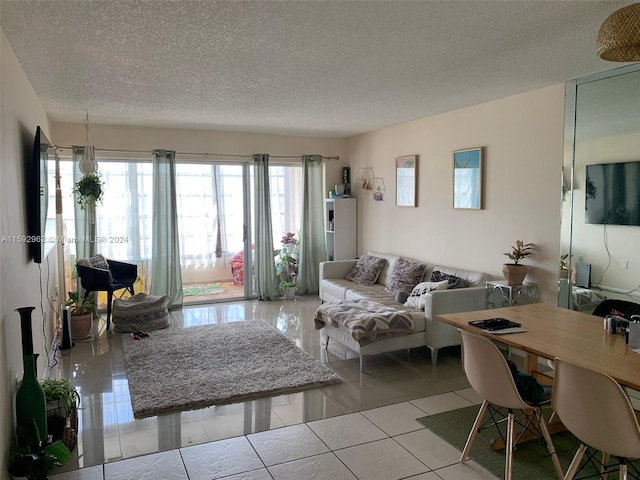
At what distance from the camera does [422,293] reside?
4.85 metres

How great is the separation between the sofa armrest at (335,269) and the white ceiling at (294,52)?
2405 millimetres

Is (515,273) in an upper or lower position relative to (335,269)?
upper

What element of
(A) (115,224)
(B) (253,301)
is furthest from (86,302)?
(B) (253,301)

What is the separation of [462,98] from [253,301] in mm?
4182

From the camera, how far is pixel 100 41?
9.85 feet

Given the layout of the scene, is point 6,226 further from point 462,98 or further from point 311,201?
point 311,201

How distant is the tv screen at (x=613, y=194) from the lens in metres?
3.64

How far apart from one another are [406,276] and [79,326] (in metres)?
3.71

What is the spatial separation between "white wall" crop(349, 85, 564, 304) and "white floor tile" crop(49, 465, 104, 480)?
377 centimetres

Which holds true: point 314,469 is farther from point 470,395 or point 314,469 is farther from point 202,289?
point 202,289

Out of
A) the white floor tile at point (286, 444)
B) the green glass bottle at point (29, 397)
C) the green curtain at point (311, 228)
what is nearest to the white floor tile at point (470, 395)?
the white floor tile at point (286, 444)

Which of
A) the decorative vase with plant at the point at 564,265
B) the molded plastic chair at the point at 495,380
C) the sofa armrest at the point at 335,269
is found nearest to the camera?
the molded plastic chair at the point at 495,380

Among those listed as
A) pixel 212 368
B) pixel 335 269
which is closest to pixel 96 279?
pixel 212 368

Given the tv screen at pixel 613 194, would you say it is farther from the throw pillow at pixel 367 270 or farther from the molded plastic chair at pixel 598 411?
the throw pillow at pixel 367 270
